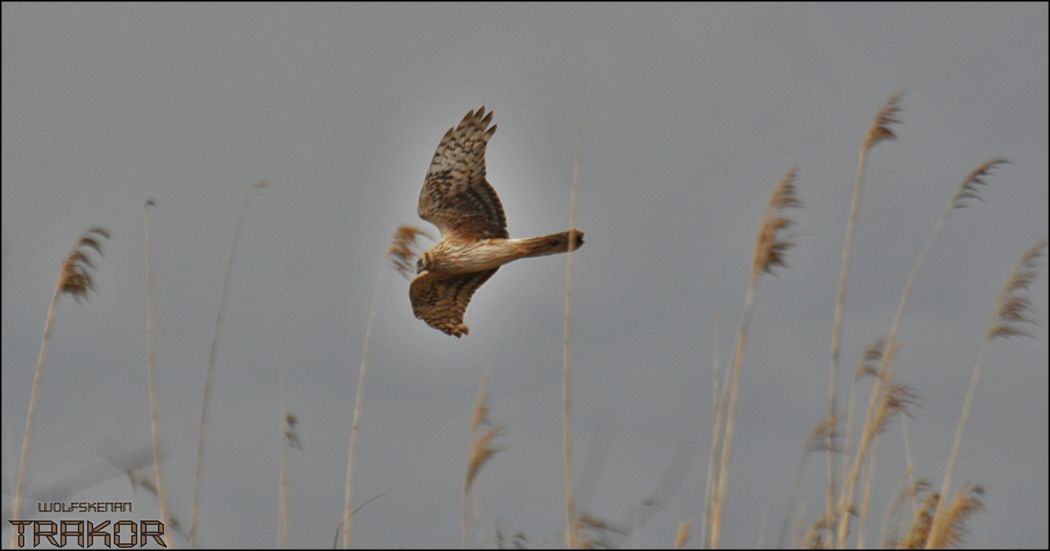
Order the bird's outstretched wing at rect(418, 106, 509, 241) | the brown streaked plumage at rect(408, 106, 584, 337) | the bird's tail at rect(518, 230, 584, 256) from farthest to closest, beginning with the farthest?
the bird's outstretched wing at rect(418, 106, 509, 241)
the brown streaked plumage at rect(408, 106, 584, 337)
the bird's tail at rect(518, 230, 584, 256)

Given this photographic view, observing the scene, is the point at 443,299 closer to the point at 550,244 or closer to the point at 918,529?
the point at 550,244

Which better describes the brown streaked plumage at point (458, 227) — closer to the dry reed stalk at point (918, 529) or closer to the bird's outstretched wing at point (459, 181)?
the bird's outstretched wing at point (459, 181)

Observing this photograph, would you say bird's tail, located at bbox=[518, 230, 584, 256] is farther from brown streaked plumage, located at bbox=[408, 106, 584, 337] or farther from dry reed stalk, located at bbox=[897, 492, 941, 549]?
dry reed stalk, located at bbox=[897, 492, 941, 549]

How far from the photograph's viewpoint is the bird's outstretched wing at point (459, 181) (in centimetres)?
766

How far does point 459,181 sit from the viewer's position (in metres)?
7.71

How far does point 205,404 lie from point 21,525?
924mm

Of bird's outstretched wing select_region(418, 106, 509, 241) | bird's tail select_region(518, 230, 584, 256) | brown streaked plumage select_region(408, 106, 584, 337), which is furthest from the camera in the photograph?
bird's outstretched wing select_region(418, 106, 509, 241)

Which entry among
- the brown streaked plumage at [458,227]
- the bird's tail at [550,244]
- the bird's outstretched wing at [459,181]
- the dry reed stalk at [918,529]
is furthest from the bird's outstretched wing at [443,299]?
the dry reed stalk at [918,529]

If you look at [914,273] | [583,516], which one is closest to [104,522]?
[583,516]

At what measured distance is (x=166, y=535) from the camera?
6.07m

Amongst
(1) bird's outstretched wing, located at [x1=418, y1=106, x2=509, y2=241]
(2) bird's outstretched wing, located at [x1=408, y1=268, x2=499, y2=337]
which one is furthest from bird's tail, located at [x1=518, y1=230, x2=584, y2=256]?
(2) bird's outstretched wing, located at [x1=408, y1=268, x2=499, y2=337]

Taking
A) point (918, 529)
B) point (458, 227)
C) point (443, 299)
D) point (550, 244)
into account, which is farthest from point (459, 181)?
point (918, 529)

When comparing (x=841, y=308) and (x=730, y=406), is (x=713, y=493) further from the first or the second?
(x=841, y=308)

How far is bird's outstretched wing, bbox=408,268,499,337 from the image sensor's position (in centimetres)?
813
